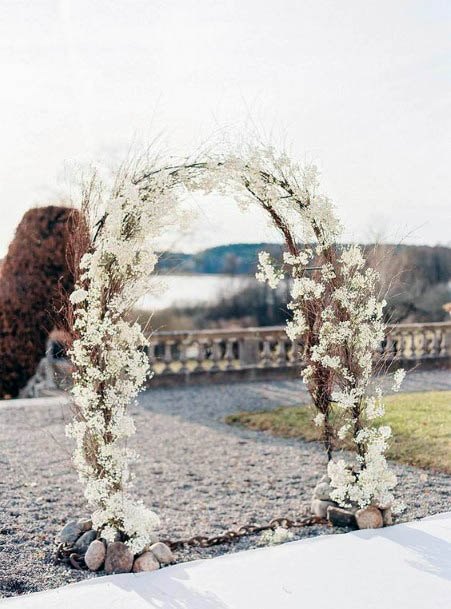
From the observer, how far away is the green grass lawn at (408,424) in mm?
7213

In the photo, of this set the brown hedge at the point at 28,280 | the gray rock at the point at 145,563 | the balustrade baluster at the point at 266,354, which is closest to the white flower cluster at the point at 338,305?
the gray rock at the point at 145,563

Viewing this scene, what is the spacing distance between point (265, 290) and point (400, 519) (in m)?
18.9

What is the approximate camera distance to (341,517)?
15.9ft

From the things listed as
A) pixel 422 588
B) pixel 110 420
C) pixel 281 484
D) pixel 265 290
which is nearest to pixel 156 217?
pixel 110 420

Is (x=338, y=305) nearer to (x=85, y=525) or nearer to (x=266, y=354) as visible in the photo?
(x=85, y=525)

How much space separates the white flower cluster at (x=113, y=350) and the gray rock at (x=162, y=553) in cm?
10

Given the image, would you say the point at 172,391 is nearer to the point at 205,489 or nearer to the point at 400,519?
the point at 205,489

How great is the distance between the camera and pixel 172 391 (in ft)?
41.8

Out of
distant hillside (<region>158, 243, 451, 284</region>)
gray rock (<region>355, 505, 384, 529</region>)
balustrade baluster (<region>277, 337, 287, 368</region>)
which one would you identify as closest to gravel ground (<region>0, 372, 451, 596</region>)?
gray rock (<region>355, 505, 384, 529</region>)

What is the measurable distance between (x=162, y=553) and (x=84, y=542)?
513 mm

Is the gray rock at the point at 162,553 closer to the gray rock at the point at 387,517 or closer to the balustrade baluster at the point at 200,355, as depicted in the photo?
the gray rock at the point at 387,517

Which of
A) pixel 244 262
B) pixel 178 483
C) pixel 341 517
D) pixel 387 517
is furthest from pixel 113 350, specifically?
pixel 244 262

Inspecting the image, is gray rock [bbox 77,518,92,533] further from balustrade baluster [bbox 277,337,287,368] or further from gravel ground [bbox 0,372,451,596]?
balustrade baluster [bbox 277,337,287,368]

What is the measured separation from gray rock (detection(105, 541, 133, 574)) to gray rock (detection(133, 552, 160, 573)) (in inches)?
1.4
